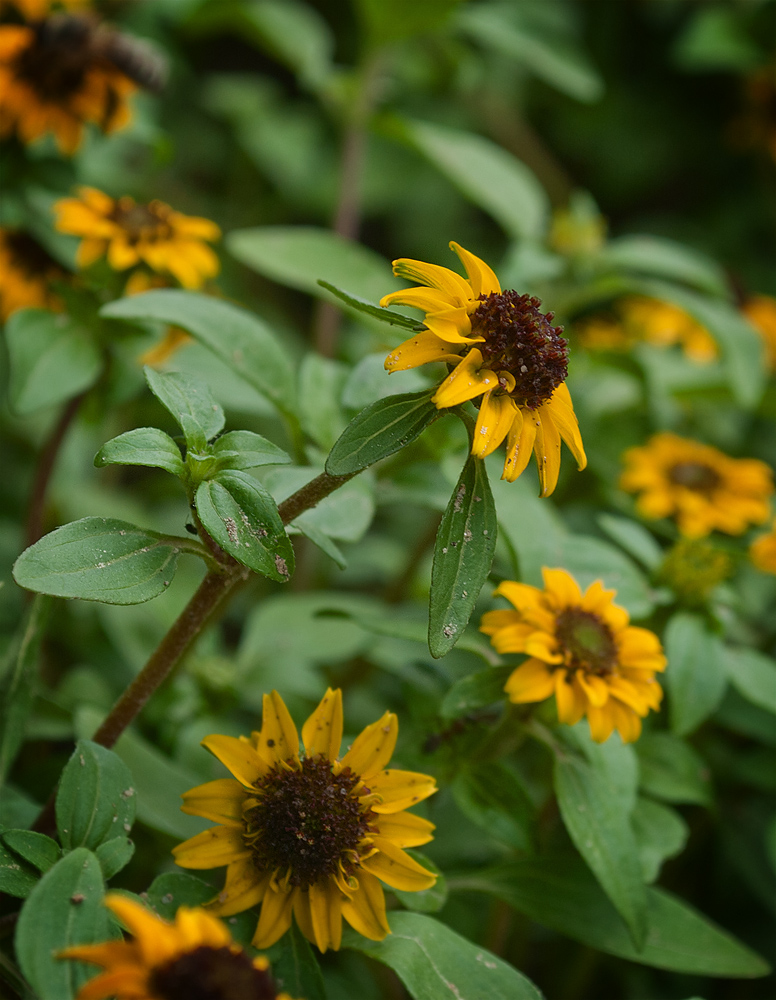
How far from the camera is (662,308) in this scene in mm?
1641

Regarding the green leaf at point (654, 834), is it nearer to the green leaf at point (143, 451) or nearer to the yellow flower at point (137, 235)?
the green leaf at point (143, 451)

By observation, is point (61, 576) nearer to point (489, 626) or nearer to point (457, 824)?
point (489, 626)

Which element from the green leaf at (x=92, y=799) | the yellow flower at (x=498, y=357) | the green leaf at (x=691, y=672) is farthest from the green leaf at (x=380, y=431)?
the green leaf at (x=691, y=672)

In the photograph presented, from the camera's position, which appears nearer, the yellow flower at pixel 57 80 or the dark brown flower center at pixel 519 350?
the dark brown flower center at pixel 519 350

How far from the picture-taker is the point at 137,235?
0.91 m

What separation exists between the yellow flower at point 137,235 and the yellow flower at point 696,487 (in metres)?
0.58

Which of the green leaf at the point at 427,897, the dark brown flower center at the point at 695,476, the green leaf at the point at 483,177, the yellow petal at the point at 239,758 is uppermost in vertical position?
the green leaf at the point at 483,177

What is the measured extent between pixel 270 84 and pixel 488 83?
0.51 metres

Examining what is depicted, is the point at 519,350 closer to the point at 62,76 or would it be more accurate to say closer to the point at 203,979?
the point at 203,979

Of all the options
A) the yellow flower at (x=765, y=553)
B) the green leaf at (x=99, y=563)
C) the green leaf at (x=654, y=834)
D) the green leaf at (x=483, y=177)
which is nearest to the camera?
the green leaf at (x=99, y=563)

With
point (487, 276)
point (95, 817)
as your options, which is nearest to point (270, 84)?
point (487, 276)

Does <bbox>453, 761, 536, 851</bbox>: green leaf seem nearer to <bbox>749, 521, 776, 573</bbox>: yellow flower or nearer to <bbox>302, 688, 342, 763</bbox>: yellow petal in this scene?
<bbox>302, 688, 342, 763</bbox>: yellow petal

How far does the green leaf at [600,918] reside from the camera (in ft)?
2.41

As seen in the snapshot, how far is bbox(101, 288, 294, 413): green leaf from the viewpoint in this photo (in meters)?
0.80
